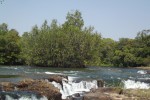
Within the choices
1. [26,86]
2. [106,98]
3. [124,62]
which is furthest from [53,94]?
[124,62]

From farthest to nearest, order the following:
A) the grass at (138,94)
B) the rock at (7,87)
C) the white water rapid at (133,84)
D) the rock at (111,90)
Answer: the white water rapid at (133,84) < the rock at (7,87) < the rock at (111,90) < the grass at (138,94)

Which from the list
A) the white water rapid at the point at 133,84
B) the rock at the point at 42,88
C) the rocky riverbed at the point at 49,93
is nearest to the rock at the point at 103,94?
the rocky riverbed at the point at 49,93

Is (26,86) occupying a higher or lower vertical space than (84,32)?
lower

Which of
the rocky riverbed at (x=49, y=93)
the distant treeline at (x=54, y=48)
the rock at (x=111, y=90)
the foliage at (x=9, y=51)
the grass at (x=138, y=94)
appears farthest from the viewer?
the foliage at (x=9, y=51)

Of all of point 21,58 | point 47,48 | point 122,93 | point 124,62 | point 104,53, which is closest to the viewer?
point 122,93

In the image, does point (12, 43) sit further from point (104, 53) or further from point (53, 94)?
point (53, 94)

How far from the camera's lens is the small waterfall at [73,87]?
30219mm

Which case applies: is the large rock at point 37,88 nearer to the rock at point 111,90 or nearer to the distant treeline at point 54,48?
the rock at point 111,90

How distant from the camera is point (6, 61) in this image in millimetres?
A: 77125

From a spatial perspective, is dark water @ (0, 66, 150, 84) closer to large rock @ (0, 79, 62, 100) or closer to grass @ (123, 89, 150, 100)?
large rock @ (0, 79, 62, 100)

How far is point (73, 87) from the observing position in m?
32.1

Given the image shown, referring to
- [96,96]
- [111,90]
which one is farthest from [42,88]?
[111,90]

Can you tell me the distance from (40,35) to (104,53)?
52.5 m

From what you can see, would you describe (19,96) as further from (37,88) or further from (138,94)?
(138,94)
